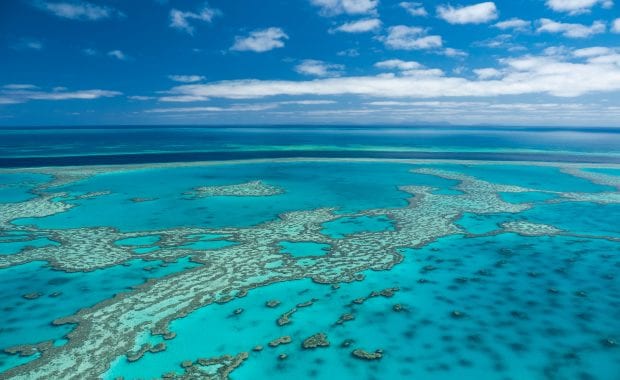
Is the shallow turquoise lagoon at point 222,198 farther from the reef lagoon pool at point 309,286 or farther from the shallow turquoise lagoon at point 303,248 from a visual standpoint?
the shallow turquoise lagoon at point 303,248

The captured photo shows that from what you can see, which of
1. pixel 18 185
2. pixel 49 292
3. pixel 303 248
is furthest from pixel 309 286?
pixel 18 185

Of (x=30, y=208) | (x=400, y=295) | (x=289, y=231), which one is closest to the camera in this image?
(x=400, y=295)

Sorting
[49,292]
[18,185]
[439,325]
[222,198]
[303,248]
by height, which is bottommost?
[439,325]

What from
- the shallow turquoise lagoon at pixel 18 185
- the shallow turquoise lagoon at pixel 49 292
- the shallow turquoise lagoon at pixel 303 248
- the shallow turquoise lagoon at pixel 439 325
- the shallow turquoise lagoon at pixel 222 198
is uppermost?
the shallow turquoise lagoon at pixel 18 185

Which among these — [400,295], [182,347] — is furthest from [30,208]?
[400,295]

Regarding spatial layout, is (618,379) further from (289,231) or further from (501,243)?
(289,231)

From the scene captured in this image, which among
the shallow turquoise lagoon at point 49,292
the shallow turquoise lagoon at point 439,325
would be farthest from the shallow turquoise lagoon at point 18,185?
the shallow turquoise lagoon at point 439,325

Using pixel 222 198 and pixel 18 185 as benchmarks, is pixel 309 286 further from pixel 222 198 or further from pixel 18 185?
pixel 18 185
